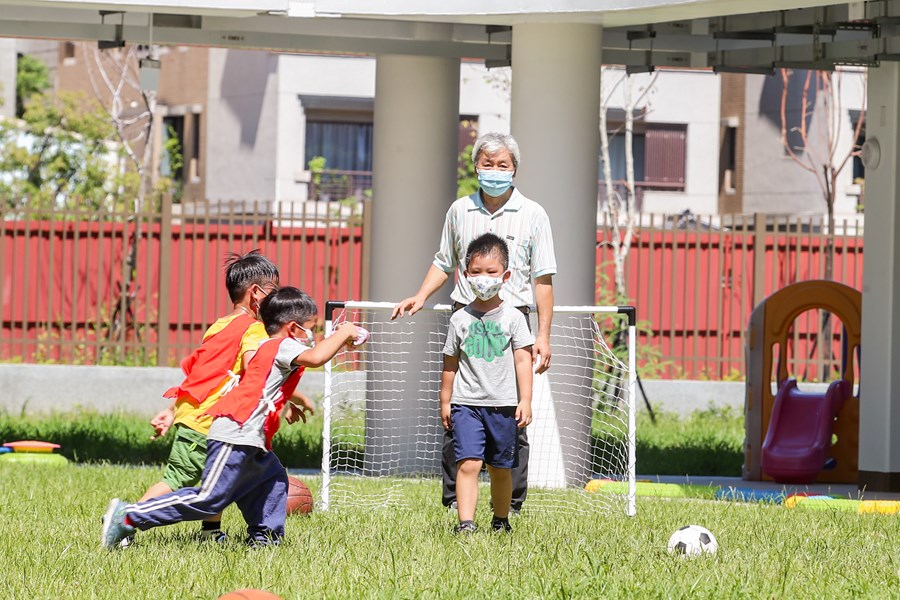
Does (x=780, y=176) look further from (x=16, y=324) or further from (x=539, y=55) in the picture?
(x=539, y=55)

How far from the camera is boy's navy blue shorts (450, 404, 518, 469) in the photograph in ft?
22.8

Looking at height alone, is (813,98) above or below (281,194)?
above

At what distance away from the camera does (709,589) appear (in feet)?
18.1

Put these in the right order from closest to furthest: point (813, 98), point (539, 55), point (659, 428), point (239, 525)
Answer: point (239, 525), point (539, 55), point (659, 428), point (813, 98)

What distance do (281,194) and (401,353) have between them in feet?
59.7

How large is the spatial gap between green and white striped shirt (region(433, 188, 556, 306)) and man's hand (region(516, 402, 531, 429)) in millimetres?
737

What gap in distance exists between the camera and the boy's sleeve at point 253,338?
6621 millimetres

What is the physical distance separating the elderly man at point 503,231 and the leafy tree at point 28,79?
29.3 metres

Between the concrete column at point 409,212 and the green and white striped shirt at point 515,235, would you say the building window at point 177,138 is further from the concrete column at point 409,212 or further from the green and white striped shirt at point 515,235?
the green and white striped shirt at point 515,235

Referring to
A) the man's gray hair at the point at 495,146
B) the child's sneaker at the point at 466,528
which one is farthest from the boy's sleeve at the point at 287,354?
the man's gray hair at the point at 495,146

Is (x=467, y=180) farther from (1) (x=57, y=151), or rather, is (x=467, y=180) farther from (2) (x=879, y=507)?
(2) (x=879, y=507)

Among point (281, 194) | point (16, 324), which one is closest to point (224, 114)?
point (281, 194)

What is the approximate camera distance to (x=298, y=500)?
8.14 m

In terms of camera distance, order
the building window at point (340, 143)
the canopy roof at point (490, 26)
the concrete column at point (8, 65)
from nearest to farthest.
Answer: the canopy roof at point (490, 26)
the building window at point (340, 143)
the concrete column at point (8, 65)
